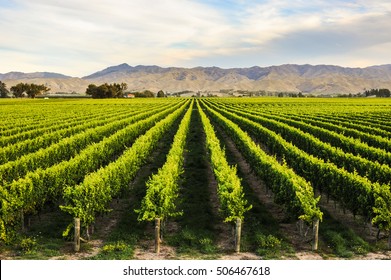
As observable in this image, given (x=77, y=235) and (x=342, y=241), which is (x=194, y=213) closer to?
(x=77, y=235)

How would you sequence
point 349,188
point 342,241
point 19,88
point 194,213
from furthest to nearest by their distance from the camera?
point 19,88, point 194,213, point 349,188, point 342,241

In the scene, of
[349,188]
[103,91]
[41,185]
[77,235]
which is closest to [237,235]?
[77,235]

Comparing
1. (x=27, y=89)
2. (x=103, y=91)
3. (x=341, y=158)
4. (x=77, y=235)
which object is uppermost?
(x=27, y=89)

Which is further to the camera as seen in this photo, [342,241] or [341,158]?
[341,158]

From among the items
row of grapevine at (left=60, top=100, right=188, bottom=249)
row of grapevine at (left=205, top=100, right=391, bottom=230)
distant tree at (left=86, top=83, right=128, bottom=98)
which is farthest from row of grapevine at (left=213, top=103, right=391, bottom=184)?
distant tree at (left=86, top=83, right=128, bottom=98)

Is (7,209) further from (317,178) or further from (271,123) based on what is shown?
(271,123)

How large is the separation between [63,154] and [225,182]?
→ 12.7 m

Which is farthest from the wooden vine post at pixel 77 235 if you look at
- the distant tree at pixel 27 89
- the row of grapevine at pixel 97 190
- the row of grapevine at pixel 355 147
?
the distant tree at pixel 27 89

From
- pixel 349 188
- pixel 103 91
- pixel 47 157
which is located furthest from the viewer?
pixel 103 91

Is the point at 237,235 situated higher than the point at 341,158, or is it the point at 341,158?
the point at 341,158

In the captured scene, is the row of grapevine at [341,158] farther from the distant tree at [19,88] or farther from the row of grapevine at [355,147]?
the distant tree at [19,88]

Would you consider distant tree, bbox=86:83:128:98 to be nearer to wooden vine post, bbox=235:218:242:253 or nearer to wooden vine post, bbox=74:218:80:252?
wooden vine post, bbox=74:218:80:252

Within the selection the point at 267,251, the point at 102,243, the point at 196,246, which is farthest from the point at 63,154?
the point at 267,251

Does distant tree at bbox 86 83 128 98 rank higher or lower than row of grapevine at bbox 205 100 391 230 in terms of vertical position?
higher
